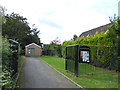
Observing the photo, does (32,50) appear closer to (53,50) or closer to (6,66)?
(53,50)

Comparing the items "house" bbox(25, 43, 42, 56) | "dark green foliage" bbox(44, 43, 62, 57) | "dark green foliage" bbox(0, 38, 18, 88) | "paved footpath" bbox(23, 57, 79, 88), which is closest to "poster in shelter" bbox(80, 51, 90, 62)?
"paved footpath" bbox(23, 57, 79, 88)

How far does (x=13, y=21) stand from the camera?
45.3 ft

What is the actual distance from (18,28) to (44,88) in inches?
411

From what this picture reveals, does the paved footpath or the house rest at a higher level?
the house

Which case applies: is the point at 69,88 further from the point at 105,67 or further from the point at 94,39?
the point at 94,39

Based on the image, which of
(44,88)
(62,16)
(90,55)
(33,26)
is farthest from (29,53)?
(44,88)

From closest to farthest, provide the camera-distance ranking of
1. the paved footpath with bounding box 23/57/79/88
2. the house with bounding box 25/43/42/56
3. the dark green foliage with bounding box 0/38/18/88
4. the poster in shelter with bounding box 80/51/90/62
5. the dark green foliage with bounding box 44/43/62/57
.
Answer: the dark green foliage with bounding box 0/38/18/88
the paved footpath with bounding box 23/57/79/88
the poster in shelter with bounding box 80/51/90/62
the dark green foliage with bounding box 44/43/62/57
the house with bounding box 25/43/42/56

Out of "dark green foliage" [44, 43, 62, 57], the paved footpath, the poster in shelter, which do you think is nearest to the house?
"dark green foliage" [44, 43, 62, 57]

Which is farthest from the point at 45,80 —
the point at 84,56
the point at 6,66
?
the point at 84,56

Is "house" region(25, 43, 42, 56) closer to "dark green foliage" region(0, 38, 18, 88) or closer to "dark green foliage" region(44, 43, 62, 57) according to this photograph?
"dark green foliage" region(44, 43, 62, 57)

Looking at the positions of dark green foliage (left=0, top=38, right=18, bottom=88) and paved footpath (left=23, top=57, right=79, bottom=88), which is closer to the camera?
dark green foliage (left=0, top=38, right=18, bottom=88)

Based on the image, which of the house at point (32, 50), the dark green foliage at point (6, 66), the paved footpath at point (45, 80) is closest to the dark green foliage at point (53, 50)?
the house at point (32, 50)

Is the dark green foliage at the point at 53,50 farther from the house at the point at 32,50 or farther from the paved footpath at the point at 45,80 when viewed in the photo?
the paved footpath at the point at 45,80

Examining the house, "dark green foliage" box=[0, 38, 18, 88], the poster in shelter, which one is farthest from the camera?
the house
